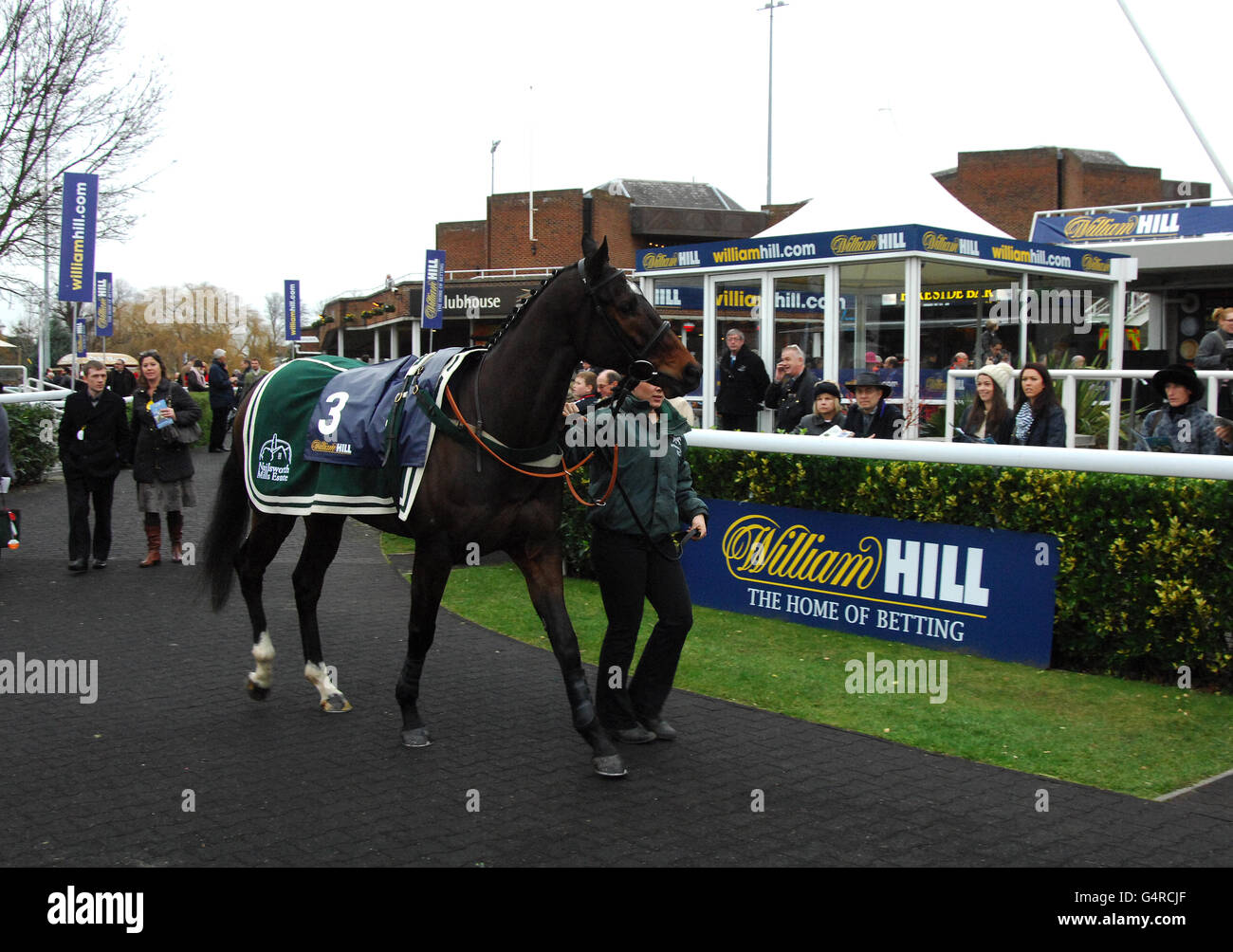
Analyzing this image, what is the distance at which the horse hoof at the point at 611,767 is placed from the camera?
488 centimetres

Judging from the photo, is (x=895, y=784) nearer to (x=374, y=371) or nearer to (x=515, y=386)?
(x=515, y=386)

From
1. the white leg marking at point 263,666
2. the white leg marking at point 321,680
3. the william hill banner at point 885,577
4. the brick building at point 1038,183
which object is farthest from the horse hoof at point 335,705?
the brick building at point 1038,183

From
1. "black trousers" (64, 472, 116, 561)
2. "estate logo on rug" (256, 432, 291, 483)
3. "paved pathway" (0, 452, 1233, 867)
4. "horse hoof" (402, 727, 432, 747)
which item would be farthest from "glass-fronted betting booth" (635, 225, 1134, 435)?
"horse hoof" (402, 727, 432, 747)

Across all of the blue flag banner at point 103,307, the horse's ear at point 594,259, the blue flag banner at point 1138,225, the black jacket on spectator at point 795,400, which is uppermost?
the blue flag banner at point 1138,225

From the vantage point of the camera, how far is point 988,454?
7.01m

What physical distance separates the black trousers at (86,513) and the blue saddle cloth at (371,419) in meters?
5.39

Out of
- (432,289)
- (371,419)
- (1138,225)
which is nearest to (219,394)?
(432,289)

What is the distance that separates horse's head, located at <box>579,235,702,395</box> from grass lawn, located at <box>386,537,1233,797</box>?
220cm

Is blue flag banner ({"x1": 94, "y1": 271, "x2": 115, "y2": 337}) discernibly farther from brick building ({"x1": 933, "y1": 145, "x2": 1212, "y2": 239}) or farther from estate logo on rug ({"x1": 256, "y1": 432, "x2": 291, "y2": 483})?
brick building ({"x1": 933, "y1": 145, "x2": 1212, "y2": 239})

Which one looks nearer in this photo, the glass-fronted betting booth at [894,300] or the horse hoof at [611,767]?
the horse hoof at [611,767]

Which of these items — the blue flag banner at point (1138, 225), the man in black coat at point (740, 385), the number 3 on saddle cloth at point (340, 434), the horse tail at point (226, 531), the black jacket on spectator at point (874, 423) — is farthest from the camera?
the blue flag banner at point (1138, 225)

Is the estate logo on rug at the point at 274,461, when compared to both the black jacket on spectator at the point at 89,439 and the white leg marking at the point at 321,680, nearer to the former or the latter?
the white leg marking at the point at 321,680

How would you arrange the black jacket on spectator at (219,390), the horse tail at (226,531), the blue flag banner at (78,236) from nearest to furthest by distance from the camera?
the horse tail at (226,531) → the blue flag banner at (78,236) → the black jacket on spectator at (219,390)

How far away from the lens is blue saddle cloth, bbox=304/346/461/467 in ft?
17.6
